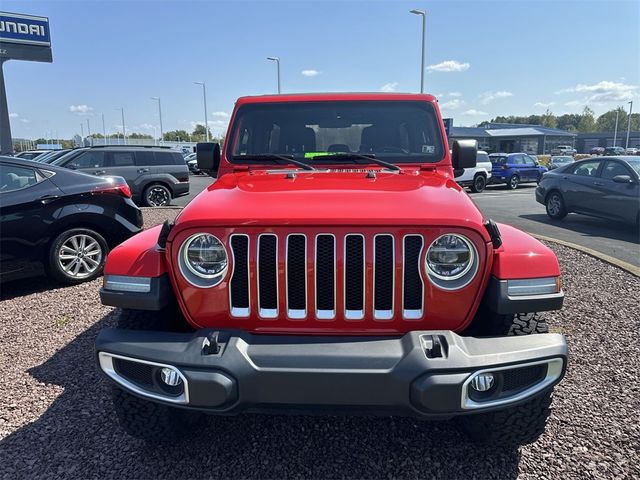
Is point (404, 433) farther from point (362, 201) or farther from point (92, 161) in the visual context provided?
point (92, 161)

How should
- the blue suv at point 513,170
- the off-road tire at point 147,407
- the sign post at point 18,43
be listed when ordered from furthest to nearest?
1. the blue suv at point 513,170
2. the sign post at point 18,43
3. the off-road tire at point 147,407

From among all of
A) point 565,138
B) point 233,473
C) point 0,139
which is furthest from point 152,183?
point 565,138

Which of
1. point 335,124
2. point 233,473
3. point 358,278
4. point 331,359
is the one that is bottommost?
point 233,473

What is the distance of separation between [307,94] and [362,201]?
177 centimetres

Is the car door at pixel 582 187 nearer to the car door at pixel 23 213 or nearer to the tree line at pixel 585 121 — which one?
the car door at pixel 23 213

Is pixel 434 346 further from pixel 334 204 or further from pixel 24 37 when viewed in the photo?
pixel 24 37

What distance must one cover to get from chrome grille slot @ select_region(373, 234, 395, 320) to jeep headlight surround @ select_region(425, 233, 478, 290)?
0.17 metres

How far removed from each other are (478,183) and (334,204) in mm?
17184

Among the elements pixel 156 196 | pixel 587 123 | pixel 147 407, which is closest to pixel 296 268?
pixel 147 407

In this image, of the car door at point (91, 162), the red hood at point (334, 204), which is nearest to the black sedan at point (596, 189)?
the red hood at point (334, 204)

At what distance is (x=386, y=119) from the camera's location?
3568 millimetres

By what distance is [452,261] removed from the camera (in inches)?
83.3

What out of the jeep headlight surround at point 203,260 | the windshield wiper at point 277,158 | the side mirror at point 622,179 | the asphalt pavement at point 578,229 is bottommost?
the asphalt pavement at point 578,229

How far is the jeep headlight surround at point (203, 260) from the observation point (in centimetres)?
214
